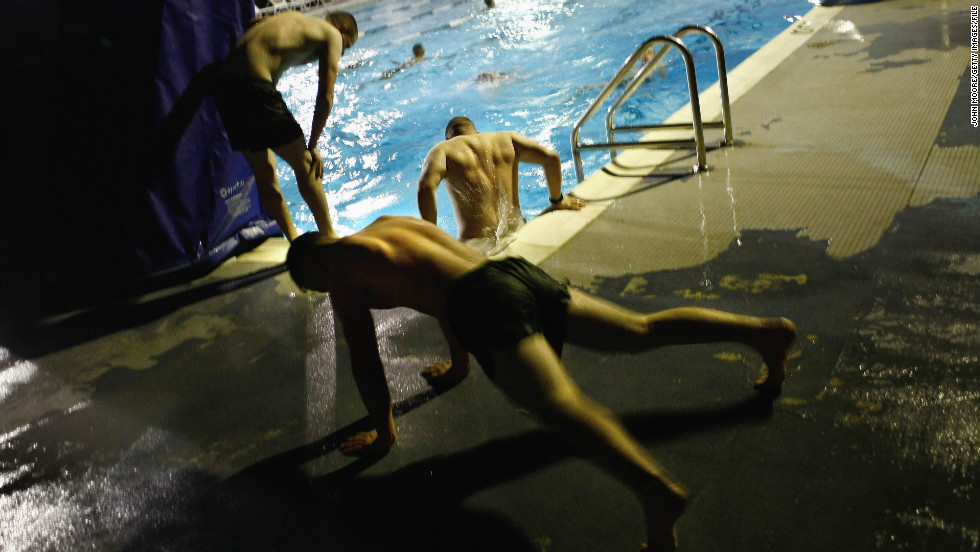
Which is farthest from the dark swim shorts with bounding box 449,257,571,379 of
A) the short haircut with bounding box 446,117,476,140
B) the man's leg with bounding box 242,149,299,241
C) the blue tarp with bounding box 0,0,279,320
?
the blue tarp with bounding box 0,0,279,320

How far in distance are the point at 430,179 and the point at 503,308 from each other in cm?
208

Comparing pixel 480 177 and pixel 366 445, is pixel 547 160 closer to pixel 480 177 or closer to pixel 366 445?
pixel 480 177

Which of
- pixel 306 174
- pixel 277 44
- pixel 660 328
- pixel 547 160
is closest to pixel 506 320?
pixel 660 328

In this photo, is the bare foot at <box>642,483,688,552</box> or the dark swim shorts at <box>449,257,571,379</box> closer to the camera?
the bare foot at <box>642,483,688,552</box>

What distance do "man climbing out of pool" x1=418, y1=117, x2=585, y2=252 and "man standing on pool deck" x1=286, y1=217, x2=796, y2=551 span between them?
1.60 metres

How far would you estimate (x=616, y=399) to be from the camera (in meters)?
2.61

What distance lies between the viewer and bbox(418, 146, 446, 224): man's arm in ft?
12.6

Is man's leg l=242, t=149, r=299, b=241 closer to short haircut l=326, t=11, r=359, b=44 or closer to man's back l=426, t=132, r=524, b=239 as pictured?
short haircut l=326, t=11, r=359, b=44

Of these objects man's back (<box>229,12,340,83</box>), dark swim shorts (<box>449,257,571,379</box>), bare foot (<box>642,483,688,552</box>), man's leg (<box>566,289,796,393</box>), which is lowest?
bare foot (<box>642,483,688,552</box>)

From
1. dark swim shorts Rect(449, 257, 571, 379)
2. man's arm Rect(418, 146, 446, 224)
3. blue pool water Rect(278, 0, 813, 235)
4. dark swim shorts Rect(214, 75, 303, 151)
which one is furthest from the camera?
blue pool water Rect(278, 0, 813, 235)

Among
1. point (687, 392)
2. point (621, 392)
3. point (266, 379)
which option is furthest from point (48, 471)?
point (687, 392)

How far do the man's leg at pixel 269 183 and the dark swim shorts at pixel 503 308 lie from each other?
111 inches

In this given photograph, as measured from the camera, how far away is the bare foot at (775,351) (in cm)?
228

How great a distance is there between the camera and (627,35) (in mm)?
15062
